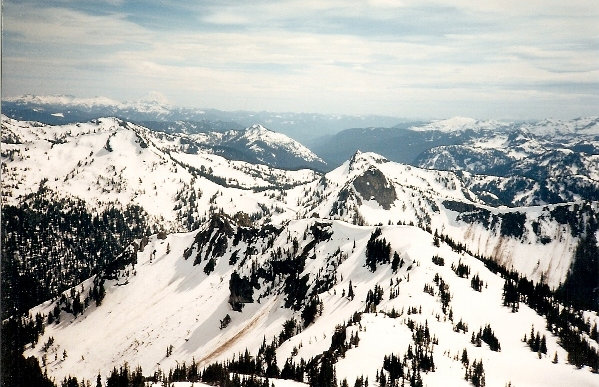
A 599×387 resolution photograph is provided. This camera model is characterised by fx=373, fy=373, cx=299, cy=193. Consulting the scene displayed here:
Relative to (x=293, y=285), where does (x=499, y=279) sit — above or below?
above

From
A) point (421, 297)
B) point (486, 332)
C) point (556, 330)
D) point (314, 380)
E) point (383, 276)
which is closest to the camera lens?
point (314, 380)

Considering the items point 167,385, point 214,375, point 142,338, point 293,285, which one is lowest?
point 142,338

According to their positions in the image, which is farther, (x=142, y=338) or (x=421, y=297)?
(x=142, y=338)

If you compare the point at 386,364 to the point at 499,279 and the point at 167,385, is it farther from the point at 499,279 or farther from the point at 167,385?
the point at 499,279

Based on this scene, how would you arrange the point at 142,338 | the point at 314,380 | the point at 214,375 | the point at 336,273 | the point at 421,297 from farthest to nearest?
the point at 142,338
the point at 336,273
the point at 421,297
the point at 214,375
the point at 314,380

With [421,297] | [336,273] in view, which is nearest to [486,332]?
[421,297]

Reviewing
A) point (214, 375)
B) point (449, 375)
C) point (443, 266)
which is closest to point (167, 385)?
point (214, 375)

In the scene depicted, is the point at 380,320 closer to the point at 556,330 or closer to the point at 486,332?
the point at 486,332
